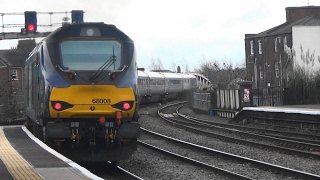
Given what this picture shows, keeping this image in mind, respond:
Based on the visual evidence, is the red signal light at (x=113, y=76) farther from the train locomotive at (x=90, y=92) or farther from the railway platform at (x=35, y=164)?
→ the railway platform at (x=35, y=164)

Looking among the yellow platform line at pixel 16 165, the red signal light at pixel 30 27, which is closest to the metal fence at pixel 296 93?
the red signal light at pixel 30 27

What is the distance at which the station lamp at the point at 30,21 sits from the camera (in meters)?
27.2

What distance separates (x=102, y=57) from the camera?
44.7ft

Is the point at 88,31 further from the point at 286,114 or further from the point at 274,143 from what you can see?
the point at 286,114

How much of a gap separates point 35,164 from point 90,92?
2.37 m

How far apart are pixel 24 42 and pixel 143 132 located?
54024 millimetres

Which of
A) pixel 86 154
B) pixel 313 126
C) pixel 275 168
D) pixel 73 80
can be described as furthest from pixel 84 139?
pixel 313 126

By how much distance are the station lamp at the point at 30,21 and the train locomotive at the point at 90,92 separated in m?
13.7

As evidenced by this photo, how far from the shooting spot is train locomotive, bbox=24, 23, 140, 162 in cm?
1311

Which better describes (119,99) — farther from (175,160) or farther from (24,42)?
(24,42)

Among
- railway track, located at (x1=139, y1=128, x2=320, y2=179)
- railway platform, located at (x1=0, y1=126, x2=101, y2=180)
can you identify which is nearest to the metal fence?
railway track, located at (x1=139, y1=128, x2=320, y2=179)

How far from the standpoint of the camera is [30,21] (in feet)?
89.2

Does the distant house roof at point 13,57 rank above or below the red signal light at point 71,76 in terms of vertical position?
above

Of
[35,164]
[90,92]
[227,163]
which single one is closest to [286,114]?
[227,163]
